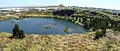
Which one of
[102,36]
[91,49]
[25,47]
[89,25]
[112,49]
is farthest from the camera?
[89,25]

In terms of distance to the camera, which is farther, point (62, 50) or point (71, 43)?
point (71, 43)

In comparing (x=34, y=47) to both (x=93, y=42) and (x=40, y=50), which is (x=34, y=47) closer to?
(x=40, y=50)

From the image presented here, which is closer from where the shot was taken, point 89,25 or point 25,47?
point 25,47

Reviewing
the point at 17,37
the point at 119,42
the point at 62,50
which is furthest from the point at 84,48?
the point at 17,37

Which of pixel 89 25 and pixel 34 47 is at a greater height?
pixel 34 47

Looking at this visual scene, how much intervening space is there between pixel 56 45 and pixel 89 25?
293 ft

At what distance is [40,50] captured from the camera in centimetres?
6850

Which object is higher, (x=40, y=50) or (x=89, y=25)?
(x=40, y=50)

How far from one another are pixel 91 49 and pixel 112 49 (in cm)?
1352

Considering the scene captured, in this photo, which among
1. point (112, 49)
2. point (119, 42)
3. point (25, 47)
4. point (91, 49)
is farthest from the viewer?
point (119, 42)

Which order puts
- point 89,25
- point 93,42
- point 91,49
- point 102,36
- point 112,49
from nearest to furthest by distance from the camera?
point 112,49, point 91,49, point 93,42, point 102,36, point 89,25

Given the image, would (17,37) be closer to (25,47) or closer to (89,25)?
(25,47)

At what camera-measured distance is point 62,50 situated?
72.1 metres

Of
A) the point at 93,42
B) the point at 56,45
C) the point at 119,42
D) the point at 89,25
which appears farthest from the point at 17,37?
the point at 89,25
